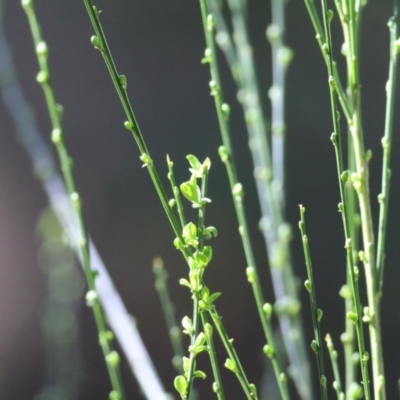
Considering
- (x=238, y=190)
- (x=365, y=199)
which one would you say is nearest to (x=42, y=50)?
(x=238, y=190)

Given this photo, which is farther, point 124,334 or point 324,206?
point 324,206

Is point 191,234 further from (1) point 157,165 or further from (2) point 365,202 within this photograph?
(1) point 157,165

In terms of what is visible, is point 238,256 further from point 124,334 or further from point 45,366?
point 124,334

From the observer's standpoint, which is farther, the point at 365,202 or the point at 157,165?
the point at 157,165

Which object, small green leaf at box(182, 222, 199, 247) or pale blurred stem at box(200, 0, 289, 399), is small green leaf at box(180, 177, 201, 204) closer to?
small green leaf at box(182, 222, 199, 247)

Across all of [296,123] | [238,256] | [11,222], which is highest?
[296,123]

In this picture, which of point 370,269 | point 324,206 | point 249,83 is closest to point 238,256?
point 324,206

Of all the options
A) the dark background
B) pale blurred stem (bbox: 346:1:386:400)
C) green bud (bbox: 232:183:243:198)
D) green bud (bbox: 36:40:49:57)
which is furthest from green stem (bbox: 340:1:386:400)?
the dark background

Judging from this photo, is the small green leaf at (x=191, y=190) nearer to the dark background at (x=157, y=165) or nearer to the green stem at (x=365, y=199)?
the green stem at (x=365, y=199)

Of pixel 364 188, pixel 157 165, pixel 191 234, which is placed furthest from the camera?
pixel 157 165
